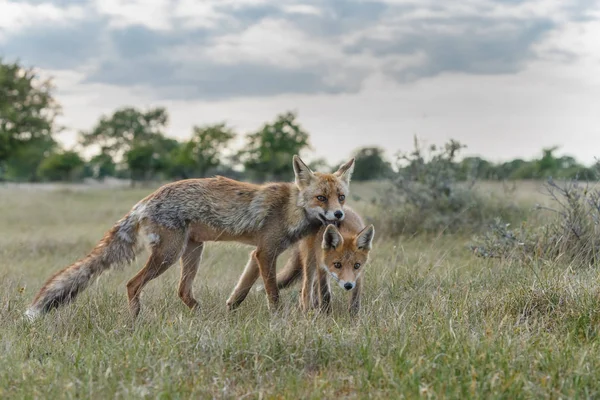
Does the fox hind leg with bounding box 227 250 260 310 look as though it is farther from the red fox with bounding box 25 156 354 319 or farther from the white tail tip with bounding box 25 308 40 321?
the white tail tip with bounding box 25 308 40 321

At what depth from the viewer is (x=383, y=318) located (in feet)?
18.8

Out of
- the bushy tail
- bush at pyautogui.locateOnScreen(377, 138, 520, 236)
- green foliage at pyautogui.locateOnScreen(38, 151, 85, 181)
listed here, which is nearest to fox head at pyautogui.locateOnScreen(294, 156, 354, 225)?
the bushy tail

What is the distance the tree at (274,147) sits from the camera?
57062 mm

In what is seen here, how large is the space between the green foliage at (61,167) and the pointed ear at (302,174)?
72936mm

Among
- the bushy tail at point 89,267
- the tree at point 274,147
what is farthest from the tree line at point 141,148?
the bushy tail at point 89,267

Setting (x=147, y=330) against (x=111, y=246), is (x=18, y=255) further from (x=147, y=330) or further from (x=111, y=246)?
(x=147, y=330)

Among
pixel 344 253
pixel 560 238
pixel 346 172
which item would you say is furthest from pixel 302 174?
pixel 560 238

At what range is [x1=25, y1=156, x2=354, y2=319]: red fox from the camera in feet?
21.6

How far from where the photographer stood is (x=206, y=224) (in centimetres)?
688

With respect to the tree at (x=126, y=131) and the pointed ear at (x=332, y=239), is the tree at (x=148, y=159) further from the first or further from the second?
the pointed ear at (x=332, y=239)

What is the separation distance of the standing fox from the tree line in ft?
44.2

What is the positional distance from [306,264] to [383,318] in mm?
1419

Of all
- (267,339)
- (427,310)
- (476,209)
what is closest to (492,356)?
(427,310)

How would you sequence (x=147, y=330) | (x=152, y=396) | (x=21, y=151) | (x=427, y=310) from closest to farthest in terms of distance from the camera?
1. (x=152, y=396)
2. (x=147, y=330)
3. (x=427, y=310)
4. (x=21, y=151)
